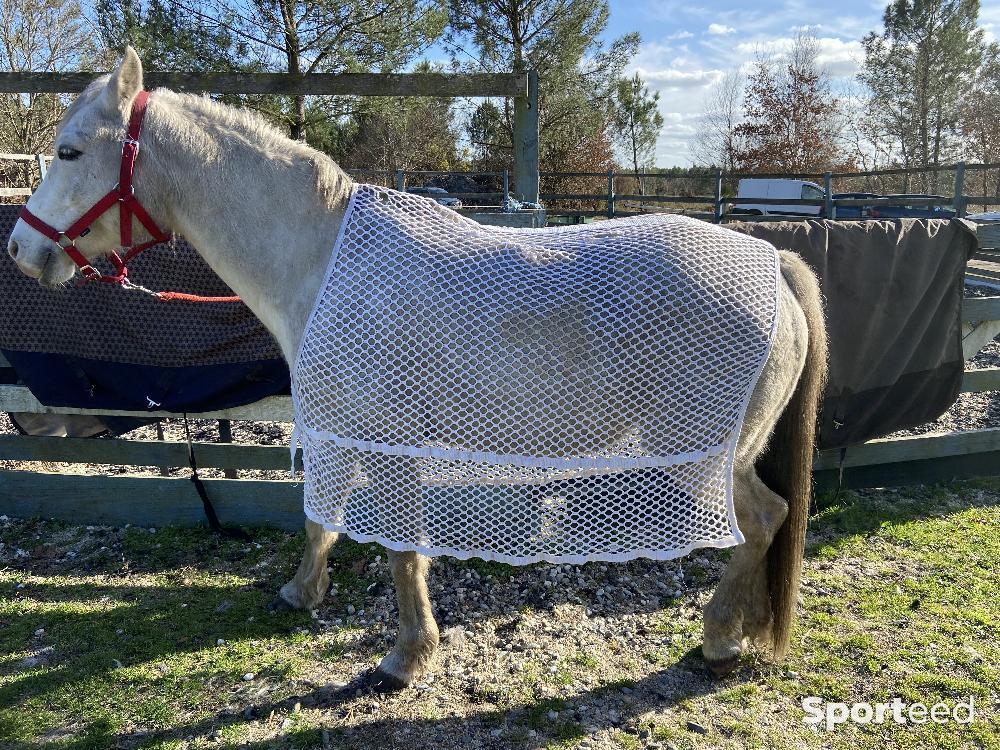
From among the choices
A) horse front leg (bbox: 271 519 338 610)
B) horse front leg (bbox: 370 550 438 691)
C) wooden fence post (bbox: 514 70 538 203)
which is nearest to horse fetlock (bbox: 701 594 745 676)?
horse front leg (bbox: 370 550 438 691)

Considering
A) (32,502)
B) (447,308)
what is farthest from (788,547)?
(32,502)

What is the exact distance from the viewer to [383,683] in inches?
102

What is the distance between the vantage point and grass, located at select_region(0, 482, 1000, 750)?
2.38 meters

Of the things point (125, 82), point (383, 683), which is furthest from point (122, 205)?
point (383, 683)

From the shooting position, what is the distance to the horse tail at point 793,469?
2.66m

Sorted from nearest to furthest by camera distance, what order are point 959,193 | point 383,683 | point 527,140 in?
point 383,683
point 527,140
point 959,193

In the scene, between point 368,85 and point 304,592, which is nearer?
point 304,592

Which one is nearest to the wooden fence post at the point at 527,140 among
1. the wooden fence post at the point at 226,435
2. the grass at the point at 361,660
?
the wooden fence post at the point at 226,435

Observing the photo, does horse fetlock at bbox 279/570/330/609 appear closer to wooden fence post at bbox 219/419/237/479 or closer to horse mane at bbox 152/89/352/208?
wooden fence post at bbox 219/419/237/479

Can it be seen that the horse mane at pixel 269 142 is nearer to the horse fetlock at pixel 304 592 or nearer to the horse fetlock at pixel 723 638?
the horse fetlock at pixel 304 592

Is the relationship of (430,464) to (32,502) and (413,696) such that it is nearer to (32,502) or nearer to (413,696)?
A: (413,696)

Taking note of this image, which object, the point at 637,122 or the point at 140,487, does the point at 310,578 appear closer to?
the point at 140,487

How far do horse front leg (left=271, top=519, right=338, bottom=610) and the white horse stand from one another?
2.14 feet

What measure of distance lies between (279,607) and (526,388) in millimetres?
1840
